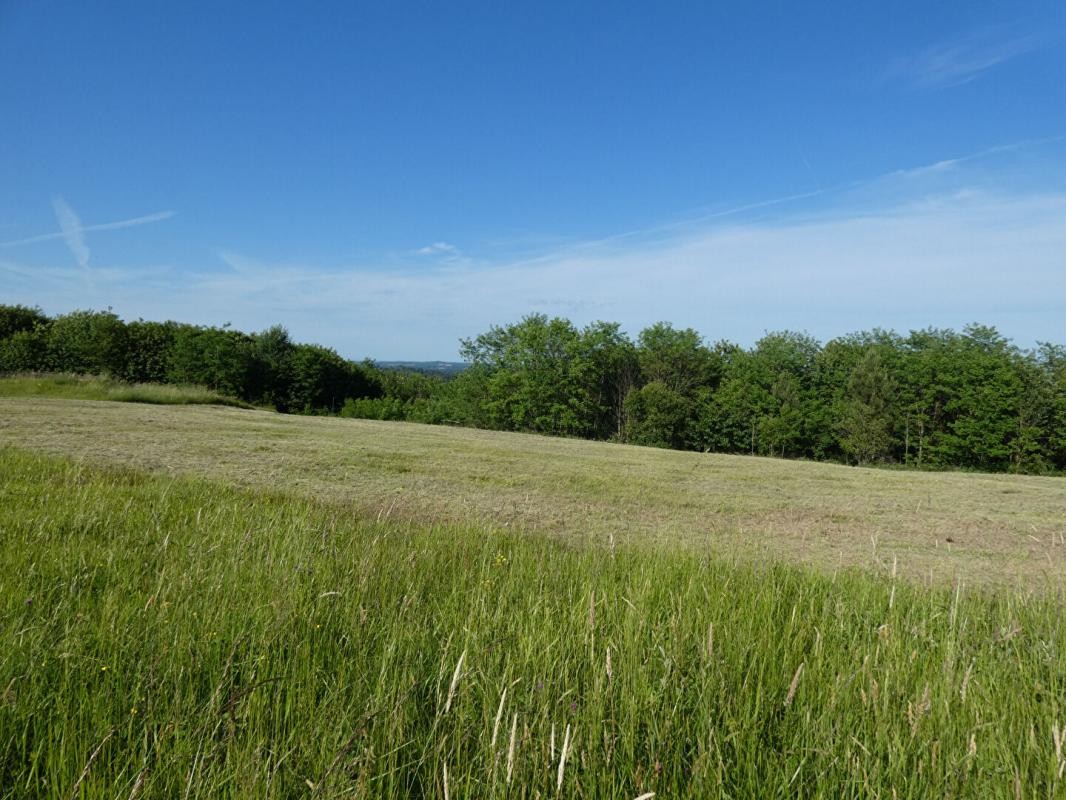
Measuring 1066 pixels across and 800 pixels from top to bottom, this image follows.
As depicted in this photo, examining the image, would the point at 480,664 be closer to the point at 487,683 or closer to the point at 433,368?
the point at 487,683

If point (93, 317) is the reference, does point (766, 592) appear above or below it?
below

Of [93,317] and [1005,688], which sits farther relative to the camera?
[93,317]

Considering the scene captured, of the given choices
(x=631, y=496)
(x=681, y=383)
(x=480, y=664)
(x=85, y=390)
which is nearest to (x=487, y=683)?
(x=480, y=664)

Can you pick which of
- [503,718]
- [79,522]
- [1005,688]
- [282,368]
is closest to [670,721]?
[503,718]

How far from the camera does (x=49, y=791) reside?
1.54 metres

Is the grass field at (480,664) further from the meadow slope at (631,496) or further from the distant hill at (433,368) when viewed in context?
the distant hill at (433,368)

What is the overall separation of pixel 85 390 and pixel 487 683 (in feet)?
98.8

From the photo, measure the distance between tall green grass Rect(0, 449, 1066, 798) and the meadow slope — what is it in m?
0.75

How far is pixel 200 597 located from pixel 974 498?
45.6ft

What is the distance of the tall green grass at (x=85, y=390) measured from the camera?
2502cm

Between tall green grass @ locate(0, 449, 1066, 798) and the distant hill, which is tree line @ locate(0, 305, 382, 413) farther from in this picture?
tall green grass @ locate(0, 449, 1066, 798)

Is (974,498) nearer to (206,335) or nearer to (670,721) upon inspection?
(670,721)

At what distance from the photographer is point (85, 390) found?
25.5 metres

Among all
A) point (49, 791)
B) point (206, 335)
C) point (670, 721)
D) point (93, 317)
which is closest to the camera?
point (49, 791)
